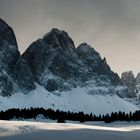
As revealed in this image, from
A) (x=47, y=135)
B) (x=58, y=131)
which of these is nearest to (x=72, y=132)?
(x=58, y=131)

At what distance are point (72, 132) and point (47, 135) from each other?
8.29ft

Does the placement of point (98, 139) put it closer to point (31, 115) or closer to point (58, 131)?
point (58, 131)

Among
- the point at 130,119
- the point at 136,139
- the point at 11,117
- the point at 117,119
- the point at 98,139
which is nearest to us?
the point at 98,139

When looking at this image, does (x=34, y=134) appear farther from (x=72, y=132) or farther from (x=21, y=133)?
(x=72, y=132)

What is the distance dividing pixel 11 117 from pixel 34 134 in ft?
559

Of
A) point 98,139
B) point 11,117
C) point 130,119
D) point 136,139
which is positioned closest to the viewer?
point 98,139

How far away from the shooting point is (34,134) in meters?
22.9

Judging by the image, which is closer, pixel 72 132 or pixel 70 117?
pixel 72 132

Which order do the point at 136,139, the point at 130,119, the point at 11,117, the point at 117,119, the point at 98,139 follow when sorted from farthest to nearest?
1. the point at 11,117
2. the point at 117,119
3. the point at 130,119
4. the point at 136,139
5. the point at 98,139

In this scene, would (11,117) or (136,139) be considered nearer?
(136,139)

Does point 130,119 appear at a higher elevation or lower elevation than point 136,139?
higher

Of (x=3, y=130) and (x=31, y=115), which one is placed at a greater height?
(x=31, y=115)

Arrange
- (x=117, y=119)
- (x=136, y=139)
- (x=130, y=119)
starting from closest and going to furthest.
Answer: (x=136, y=139)
(x=130, y=119)
(x=117, y=119)

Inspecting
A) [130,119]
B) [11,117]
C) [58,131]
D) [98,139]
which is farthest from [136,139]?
[11,117]
